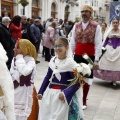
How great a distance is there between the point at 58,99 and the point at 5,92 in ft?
3.95

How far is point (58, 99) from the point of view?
346 cm

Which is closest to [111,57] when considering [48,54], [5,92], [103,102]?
[103,102]

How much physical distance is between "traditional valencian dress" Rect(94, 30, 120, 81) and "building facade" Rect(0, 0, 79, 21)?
11932 mm

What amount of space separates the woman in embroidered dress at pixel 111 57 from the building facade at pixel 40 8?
39.2ft

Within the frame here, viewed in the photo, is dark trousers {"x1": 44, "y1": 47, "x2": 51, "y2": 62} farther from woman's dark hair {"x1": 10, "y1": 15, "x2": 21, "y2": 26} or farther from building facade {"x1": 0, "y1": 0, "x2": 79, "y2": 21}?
building facade {"x1": 0, "y1": 0, "x2": 79, "y2": 21}

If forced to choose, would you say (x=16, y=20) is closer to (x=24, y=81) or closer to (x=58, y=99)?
(x=24, y=81)

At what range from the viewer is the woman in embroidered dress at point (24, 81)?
11.9 feet

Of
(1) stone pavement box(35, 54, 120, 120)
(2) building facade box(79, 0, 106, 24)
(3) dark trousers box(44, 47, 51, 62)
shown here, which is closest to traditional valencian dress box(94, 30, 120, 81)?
(1) stone pavement box(35, 54, 120, 120)

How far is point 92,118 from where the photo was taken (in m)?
4.44

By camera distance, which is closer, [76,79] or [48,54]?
[76,79]

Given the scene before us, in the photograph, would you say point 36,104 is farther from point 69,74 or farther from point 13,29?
point 13,29

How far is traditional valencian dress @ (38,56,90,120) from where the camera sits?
345cm

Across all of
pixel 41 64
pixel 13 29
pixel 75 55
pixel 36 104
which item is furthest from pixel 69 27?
pixel 36 104

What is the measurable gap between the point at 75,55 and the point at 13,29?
3.94 m
